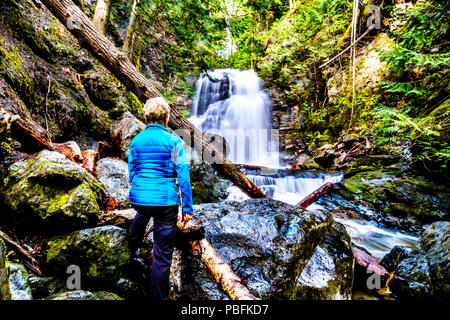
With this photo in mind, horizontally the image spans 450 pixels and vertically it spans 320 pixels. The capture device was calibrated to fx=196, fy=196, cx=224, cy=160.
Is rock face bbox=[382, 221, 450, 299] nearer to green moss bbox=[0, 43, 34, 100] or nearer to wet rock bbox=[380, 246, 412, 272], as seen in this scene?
wet rock bbox=[380, 246, 412, 272]

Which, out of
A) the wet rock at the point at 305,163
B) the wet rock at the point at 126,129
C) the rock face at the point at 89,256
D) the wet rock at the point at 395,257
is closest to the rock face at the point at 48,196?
the rock face at the point at 89,256

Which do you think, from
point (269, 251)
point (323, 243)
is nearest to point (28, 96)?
point (269, 251)

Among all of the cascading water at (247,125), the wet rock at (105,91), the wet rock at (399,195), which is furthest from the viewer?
the cascading water at (247,125)

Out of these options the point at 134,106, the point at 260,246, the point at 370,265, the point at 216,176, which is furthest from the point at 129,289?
the point at 134,106

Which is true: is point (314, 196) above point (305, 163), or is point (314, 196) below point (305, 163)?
below

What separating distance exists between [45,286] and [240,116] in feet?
44.2

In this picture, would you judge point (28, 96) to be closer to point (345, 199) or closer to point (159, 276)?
point (159, 276)

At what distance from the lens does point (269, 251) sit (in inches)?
102

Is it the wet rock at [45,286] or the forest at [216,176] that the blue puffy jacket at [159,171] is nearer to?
the forest at [216,176]

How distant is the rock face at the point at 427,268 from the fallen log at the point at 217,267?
116 inches

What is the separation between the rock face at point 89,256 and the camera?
2.29 m

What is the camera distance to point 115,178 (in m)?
3.93

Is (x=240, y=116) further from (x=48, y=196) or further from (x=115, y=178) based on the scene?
(x=48, y=196)

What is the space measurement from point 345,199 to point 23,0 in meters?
10.3
